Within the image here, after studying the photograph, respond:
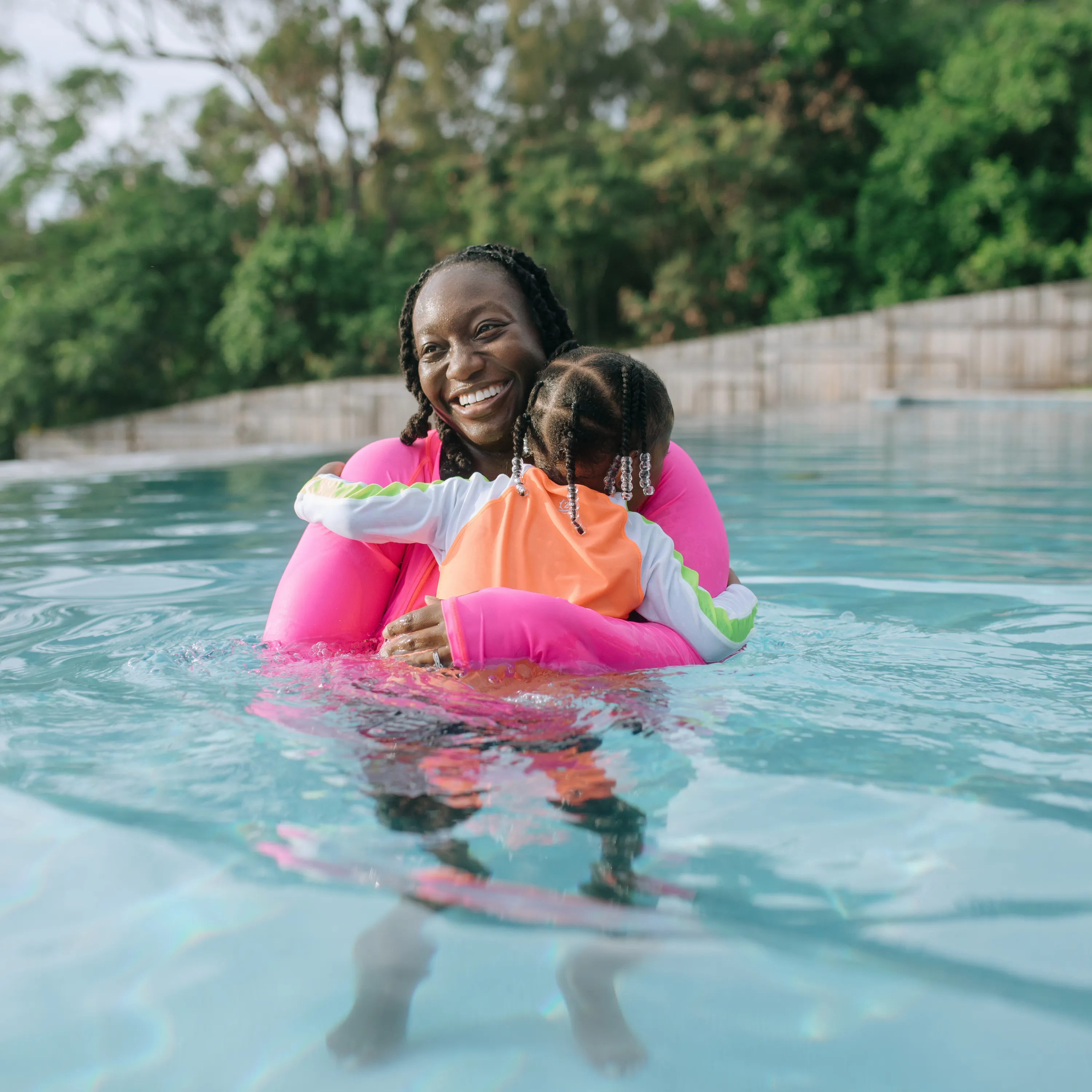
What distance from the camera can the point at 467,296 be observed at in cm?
279

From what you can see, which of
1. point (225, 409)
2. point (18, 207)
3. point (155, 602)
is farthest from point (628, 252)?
point (155, 602)

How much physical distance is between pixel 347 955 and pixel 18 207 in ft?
82.5

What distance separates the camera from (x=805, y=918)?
1.61 m

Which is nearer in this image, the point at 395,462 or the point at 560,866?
the point at 560,866

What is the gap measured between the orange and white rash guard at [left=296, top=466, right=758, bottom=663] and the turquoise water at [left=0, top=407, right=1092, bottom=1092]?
0.51 feet

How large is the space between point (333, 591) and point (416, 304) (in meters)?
0.74

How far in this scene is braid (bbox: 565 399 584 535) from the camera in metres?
2.49

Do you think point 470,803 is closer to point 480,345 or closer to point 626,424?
point 626,424

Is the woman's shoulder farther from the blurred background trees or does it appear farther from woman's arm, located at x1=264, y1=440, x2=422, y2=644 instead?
the blurred background trees

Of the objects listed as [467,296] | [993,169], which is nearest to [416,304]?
[467,296]

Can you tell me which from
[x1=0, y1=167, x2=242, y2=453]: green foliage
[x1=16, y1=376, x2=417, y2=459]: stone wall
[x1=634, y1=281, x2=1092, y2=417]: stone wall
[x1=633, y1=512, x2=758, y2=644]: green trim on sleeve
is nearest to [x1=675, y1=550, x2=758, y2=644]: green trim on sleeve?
[x1=633, y1=512, x2=758, y2=644]: green trim on sleeve

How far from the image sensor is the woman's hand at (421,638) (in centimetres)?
234

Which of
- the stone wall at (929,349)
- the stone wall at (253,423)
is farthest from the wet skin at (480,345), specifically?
the stone wall at (929,349)

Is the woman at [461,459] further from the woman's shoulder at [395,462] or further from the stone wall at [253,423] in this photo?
the stone wall at [253,423]
